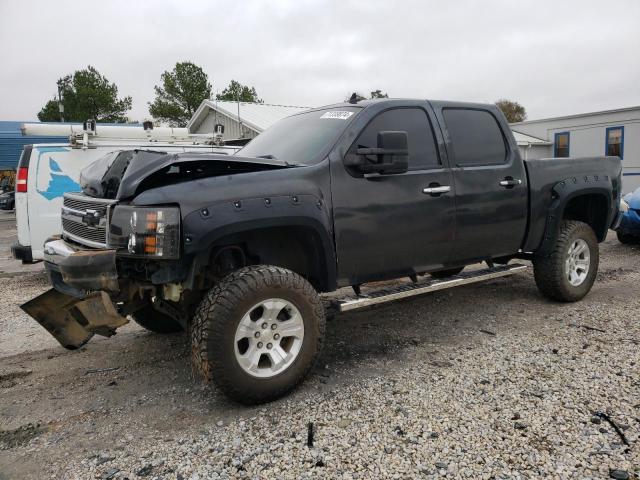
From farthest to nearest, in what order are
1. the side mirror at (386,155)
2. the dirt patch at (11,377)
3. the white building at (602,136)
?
the white building at (602,136)
the dirt patch at (11,377)
the side mirror at (386,155)

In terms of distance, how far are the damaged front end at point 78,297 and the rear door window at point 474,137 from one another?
2975 mm

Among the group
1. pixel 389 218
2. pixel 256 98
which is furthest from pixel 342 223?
pixel 256 98

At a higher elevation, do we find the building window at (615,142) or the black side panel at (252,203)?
the building window at (615,142)

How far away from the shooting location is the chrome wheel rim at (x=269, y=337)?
10.5 ft

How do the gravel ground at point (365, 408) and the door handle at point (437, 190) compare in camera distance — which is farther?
the door handle at point (437, 190)

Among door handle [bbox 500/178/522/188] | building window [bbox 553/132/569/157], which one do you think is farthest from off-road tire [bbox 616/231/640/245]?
building window [bbox 553/132/569/157]

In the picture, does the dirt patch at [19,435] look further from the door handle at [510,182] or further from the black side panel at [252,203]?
the door handle at [510,182]

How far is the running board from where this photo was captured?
3.71m

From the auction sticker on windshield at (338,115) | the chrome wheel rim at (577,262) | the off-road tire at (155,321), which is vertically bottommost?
the off-road tire at (155,321)

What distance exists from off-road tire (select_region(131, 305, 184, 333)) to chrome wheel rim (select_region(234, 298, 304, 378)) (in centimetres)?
171

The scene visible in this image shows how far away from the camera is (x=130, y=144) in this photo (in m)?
8.34

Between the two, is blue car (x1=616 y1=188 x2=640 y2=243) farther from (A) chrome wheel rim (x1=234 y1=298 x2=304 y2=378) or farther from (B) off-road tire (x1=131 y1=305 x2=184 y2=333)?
(B) off-road tire (x1=131 y1=305 x2=184 y2=333)

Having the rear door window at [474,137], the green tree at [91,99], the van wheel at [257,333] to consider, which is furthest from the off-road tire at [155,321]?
the green tree at [91,99]

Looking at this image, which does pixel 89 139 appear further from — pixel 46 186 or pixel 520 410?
pixel 520 410
